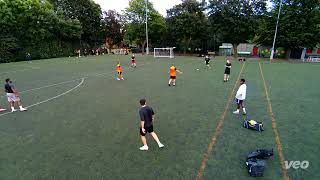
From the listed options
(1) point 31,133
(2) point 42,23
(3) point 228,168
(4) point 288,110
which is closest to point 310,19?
(4) point 288,110

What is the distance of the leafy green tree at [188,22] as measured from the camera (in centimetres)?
5456

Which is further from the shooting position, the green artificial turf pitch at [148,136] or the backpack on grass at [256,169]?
the green artificial turf pitch at [148,136]

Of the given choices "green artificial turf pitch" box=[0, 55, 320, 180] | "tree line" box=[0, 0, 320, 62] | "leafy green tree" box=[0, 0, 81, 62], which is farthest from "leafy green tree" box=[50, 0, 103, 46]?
"green artificial turf pitch" box=[0, 55, 320, 180]

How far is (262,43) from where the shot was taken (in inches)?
1825

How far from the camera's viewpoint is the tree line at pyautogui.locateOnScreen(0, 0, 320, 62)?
137ft

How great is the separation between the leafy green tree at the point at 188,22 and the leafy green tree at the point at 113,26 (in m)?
20.7

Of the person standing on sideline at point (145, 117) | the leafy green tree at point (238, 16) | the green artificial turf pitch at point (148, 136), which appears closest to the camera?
the green artificial turf pitch at point (148, 136)

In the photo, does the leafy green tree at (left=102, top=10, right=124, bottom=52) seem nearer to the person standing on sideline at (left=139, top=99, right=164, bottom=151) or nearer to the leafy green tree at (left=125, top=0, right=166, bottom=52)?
the leafy green tree at (left=125, top=0, right=166, bottom=52)

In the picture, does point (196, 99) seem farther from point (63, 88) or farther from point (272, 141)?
point (63, 88)

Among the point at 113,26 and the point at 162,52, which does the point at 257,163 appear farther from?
the point at 113,26

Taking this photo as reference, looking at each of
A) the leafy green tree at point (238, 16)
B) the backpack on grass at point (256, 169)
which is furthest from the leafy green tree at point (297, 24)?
the backpack on grass at point (256, 169)

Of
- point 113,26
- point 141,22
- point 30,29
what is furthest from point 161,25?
point 30,29

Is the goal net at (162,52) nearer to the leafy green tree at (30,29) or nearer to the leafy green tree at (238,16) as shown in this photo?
the leafy green tree at (238,16)

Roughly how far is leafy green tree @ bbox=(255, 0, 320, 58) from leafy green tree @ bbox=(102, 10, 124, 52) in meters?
45.8
